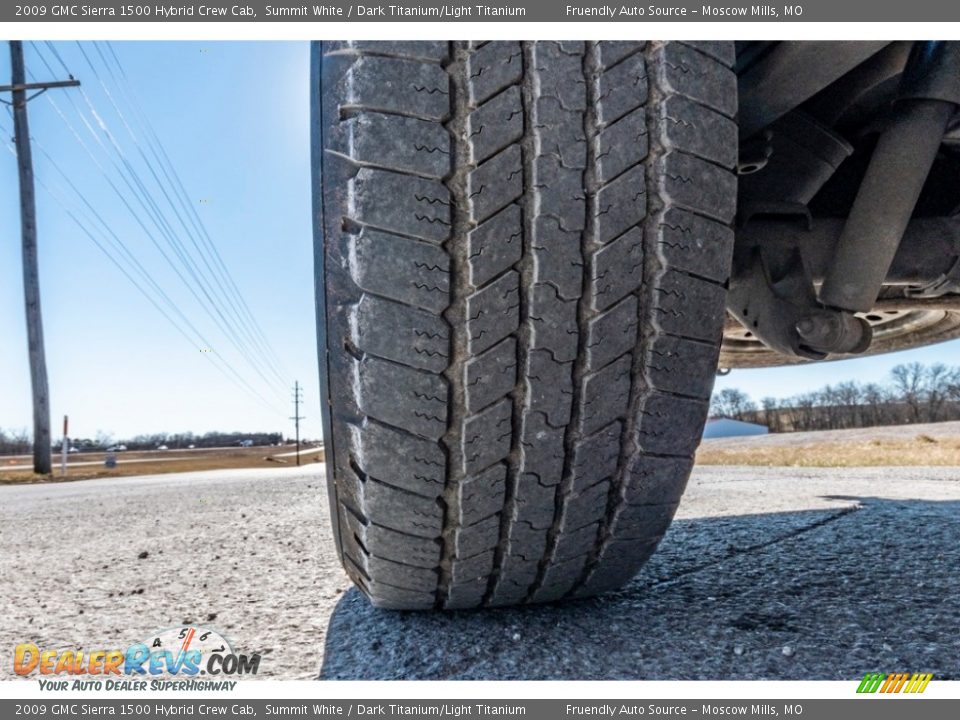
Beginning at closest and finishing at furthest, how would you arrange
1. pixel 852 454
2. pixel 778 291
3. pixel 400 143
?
1. pixel 400 143
2. pixel 778 291
3. pixel 852 454

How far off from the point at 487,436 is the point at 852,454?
585 centimetres

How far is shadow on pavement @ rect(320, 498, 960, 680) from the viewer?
2.33 feet

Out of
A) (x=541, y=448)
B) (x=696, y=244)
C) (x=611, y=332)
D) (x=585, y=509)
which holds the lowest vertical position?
(x=585, y=509)

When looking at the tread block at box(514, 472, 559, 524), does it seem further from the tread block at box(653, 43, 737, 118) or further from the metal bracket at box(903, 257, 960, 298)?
the metal bracket at box(903, 257, 960, 298)

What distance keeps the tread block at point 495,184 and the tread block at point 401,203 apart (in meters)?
0.03

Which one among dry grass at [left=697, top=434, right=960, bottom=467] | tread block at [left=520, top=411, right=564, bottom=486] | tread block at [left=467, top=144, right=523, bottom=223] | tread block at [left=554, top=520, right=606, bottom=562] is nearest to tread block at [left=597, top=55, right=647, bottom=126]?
tread block at [left=467, top=144, right=523, bottom=223]

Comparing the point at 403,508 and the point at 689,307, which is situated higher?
the point at 689,307

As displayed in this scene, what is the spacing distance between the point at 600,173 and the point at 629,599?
2.28 feet

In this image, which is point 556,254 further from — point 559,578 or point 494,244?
point 559,578

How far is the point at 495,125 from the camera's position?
63cm

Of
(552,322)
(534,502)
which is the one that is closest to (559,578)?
(534,502)

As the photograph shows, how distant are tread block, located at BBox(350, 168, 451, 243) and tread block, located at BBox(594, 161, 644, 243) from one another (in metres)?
0.17

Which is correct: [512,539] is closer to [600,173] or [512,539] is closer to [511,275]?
[511,275]

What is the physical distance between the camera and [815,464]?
15.2ft
